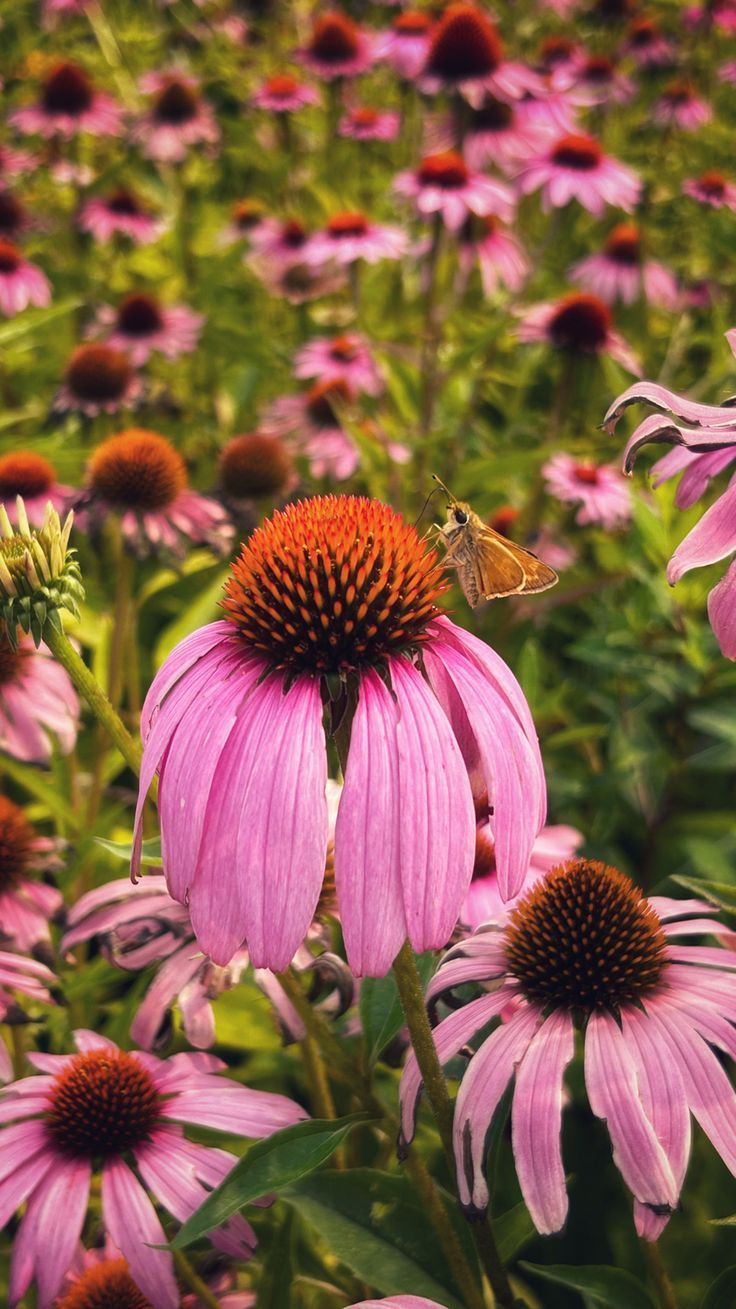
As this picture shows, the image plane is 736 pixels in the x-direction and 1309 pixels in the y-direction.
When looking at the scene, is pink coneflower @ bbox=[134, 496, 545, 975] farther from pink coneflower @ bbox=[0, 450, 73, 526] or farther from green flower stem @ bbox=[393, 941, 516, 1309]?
pink coneflower @ bbox=[0, 450, 73, 526]

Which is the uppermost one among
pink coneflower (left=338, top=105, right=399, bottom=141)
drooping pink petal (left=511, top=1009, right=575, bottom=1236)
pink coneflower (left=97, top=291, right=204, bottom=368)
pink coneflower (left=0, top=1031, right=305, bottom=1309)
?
drooping pink petal (left=511, top=1009, right=575, bottom=1236)

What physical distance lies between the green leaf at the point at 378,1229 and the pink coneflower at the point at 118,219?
10.8 ft

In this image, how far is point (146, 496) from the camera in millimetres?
2186

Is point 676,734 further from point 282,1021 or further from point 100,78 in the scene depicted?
point 100,78

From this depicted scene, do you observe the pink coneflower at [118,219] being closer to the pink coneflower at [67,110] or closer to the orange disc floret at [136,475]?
the pink coneflower at [67,110]

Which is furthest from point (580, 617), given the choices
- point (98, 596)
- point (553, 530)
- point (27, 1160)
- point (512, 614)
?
point (27, 1160)

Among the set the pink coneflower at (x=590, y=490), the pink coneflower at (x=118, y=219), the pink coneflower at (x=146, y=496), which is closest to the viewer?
the pink coneflower at (x=146, y=496)

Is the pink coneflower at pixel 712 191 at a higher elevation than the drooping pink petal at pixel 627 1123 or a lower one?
lower

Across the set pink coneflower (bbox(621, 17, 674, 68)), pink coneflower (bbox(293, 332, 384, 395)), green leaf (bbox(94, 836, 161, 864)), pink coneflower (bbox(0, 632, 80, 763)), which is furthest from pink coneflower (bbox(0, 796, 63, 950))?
pink coneflower (bbox(621, 17, 674, 68))

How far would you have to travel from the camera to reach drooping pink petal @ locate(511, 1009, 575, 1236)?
827 mm

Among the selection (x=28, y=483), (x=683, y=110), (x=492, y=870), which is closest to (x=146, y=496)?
(x=28, y=483)

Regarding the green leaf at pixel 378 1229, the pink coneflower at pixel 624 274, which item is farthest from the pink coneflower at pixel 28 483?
the pink coneflower at pixel 624 274

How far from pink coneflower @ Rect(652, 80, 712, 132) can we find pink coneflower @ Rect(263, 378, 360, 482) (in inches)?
67.2

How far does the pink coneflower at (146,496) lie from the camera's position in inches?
85.5
